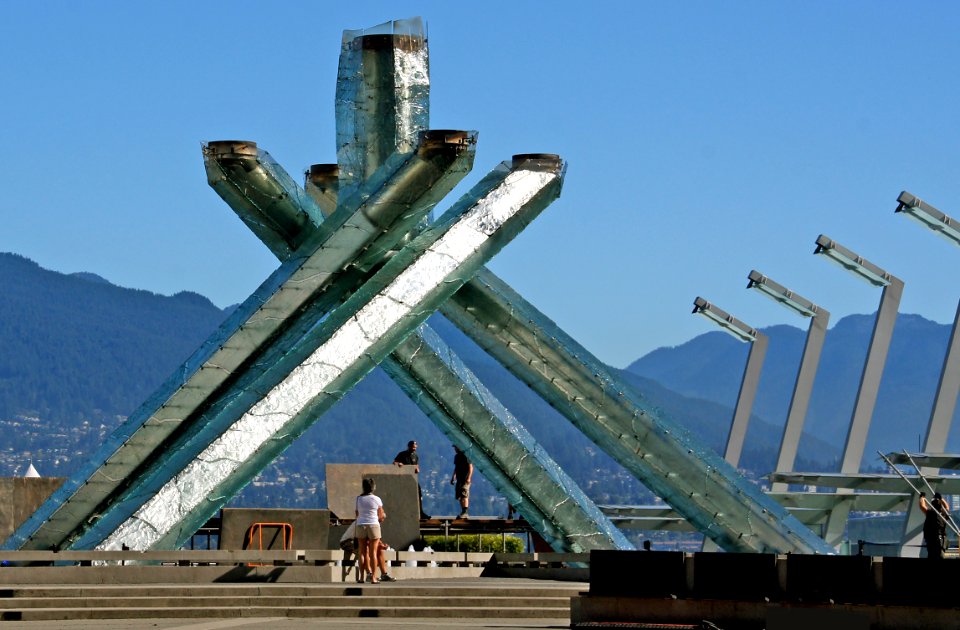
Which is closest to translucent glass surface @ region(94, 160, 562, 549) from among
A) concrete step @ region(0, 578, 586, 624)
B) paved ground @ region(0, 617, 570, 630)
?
concrete step @ region(0, 578, 586, 624)

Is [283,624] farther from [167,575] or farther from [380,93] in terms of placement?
[380,93]

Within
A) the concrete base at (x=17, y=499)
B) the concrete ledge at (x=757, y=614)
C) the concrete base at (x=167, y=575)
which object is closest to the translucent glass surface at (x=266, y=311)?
the concrete base at (x=167, y=575)

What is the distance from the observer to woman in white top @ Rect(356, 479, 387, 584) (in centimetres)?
2167

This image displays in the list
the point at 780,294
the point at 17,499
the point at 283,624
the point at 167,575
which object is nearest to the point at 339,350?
the point at 167,575

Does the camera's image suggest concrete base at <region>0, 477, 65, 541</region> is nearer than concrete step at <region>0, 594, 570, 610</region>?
No

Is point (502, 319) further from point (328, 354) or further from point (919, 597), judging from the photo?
point (919, 597)

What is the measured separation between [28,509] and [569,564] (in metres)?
8.03

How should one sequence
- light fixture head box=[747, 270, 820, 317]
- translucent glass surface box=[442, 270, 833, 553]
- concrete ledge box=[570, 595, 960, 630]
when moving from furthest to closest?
light fixture head box=[747, 270, 820, 317] < translucent glass surface box=[442, 270, 833, 553] < concrete ledge box=[570, 595, 960, 630]

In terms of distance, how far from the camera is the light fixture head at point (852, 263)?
35688mm

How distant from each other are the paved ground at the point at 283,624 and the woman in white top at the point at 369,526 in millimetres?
2018

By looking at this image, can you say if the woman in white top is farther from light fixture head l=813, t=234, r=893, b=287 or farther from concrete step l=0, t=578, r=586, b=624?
light fixture head l=813, t=234, r=893, b=287

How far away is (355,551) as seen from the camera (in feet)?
74.2

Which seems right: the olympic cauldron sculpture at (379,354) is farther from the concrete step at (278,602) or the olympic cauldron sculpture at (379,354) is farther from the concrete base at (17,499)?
the concrete base at (17,499)

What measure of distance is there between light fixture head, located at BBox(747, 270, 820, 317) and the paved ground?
67.3 feet
